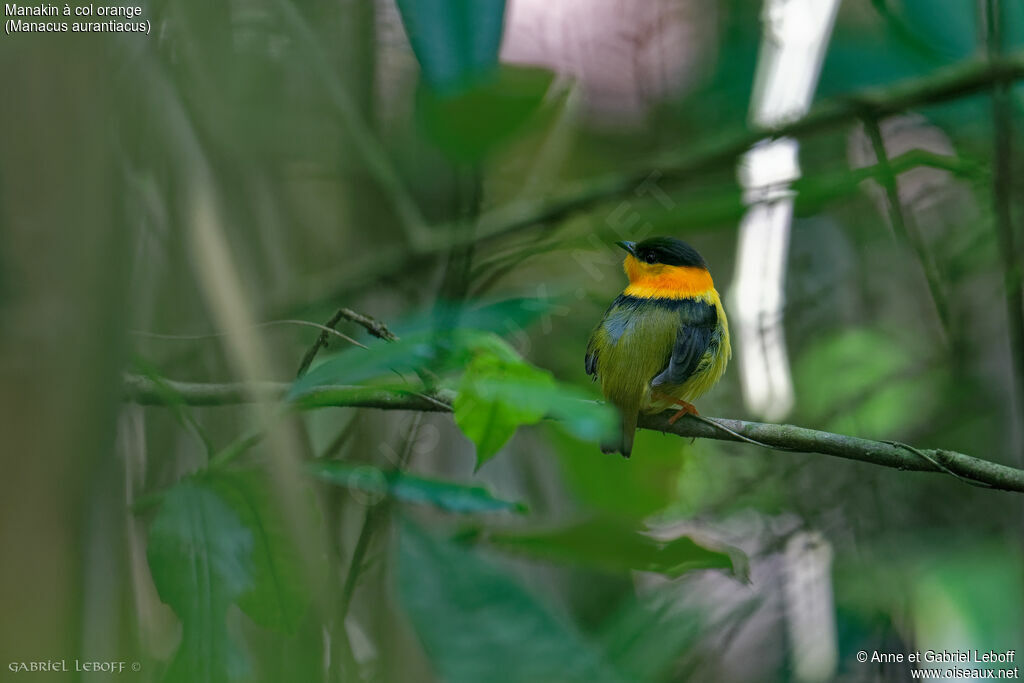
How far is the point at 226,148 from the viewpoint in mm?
2422

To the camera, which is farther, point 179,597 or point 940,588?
point 940,588

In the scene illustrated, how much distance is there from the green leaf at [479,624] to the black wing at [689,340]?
1042mm

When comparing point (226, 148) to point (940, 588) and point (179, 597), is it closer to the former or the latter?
point (179, 597)

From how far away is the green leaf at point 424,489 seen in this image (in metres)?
1.10

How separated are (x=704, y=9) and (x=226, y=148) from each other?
209 cm

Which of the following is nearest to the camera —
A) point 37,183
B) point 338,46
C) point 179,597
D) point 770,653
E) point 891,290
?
point 37,183

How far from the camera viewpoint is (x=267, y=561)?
3.53 feet

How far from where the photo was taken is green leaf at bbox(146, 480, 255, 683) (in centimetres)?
92

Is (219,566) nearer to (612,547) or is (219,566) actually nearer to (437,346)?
(437,346)

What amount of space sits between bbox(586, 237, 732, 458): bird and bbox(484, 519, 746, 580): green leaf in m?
0.45

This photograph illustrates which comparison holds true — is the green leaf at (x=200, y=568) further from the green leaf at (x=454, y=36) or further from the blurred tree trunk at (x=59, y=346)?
the green leaf at (x=454, y=36)

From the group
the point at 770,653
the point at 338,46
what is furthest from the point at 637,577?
the point at 338,46

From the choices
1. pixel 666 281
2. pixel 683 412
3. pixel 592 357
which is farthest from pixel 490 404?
pixel 666 281

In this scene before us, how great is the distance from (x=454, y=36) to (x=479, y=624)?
746mm
